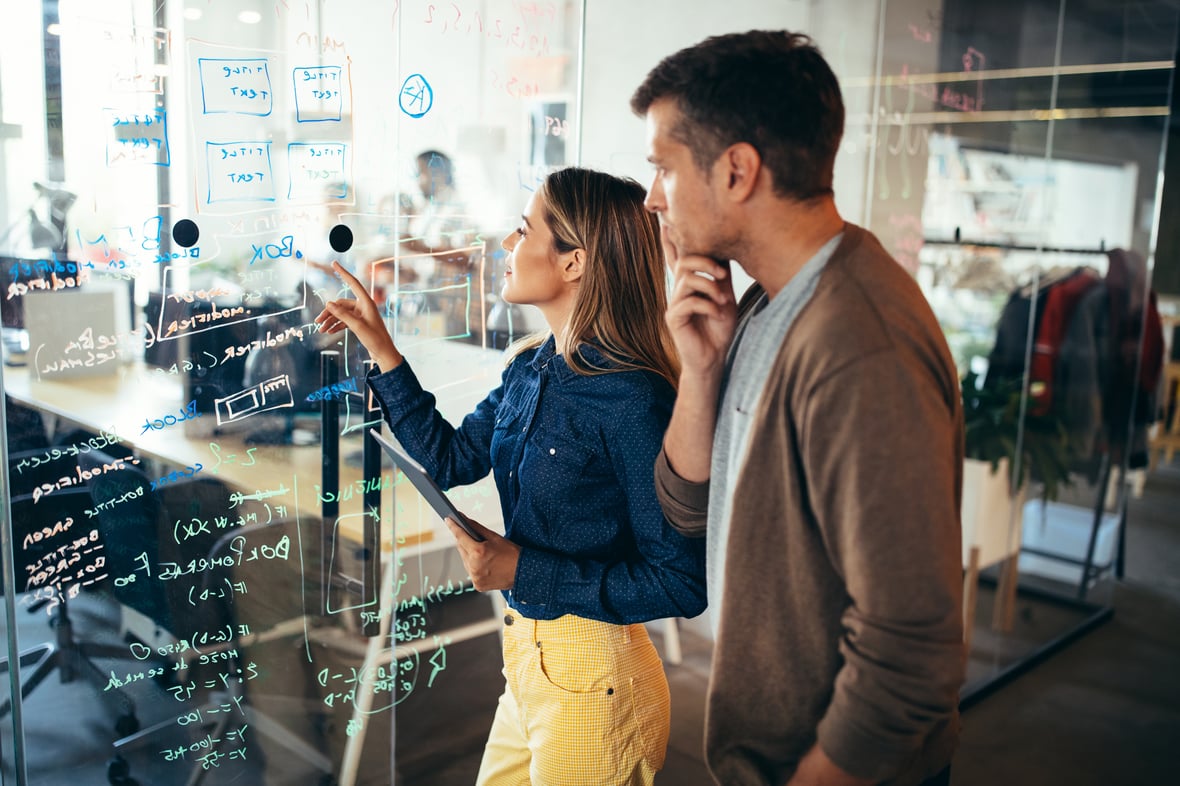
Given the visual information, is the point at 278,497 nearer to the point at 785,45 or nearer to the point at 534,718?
the point at 534,718

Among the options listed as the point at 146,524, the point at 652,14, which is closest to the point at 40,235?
the point at 146,524

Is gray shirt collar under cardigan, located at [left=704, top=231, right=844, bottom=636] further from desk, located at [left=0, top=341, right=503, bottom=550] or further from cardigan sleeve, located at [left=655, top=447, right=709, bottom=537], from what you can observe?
desk, located at [left=0, top=341, right=503, bottom=550]

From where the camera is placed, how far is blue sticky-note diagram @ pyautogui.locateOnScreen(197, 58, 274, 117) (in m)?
1.71

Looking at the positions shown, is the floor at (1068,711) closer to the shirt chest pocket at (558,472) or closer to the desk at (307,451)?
the desk at (307,451)

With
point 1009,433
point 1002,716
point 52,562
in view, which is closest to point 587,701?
point 52,562

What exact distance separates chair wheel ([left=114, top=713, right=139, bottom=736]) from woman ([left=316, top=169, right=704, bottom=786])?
0.71 meters

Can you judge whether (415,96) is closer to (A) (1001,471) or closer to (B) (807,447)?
(B) (807,447)

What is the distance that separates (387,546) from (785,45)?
147 centimetres

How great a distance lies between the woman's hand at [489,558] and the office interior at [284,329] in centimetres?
64

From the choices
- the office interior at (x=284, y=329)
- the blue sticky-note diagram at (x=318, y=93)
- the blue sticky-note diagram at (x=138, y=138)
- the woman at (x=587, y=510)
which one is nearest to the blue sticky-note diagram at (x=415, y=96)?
the office interior at (x=284, y=329)

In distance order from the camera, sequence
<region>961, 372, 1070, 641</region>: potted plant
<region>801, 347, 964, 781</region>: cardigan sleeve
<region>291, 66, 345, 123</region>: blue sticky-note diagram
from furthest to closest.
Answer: <region>961, 372, 1070, 641</region>: potted plant, <region>291, 66, 345, 123</region>: blue sticky-note diagram, <region>801, 347, 964, 781</region>: cardigan sleeve

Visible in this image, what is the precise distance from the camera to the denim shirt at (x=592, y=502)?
55.8 inches

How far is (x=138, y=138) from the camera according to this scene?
1.64m

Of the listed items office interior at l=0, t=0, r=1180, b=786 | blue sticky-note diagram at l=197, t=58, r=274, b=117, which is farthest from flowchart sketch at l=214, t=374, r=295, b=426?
blue sticky-note diagram at l=197, t=58, r=274, b=117
